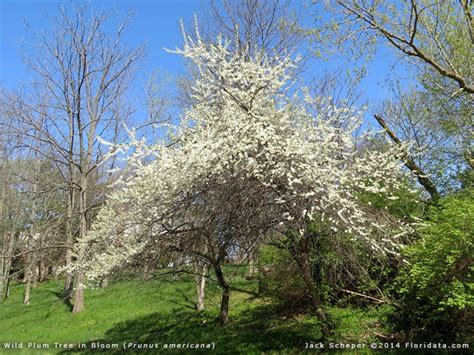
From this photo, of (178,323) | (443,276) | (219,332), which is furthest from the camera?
(178,323)

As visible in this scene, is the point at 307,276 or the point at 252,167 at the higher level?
the point at 252,167

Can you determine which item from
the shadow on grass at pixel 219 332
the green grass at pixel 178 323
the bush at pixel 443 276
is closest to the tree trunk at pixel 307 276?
the green grass at pixel 178 323

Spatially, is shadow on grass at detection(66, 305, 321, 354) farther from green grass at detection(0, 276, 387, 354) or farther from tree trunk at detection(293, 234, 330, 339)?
tree trunk at detection(293, 234, 330, 339)

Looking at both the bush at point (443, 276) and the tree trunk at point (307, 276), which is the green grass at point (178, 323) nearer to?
the tree trunk at point (307, 276)

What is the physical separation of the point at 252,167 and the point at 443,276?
2.80m

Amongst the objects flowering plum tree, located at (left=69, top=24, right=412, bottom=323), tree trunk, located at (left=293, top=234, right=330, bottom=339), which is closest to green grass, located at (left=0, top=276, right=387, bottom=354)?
tree trunk, located at (left=293, top=234, right=330, bottom=339)

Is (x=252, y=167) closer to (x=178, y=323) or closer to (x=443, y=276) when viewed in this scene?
(x=443, y=276)

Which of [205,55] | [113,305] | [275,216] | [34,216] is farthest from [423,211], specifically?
[34,216]

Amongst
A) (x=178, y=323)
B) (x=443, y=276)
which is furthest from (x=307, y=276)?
(x=178, y=323)

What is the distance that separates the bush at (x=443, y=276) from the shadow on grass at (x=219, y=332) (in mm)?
1839

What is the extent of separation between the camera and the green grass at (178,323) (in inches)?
300

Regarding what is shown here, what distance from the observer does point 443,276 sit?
17.6 feet

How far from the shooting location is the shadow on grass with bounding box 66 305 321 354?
25.4 ft

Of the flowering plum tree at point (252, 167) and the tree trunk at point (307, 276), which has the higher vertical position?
the flowering plum tree at point (252, 167)
